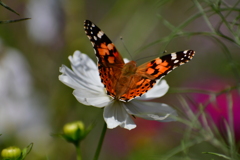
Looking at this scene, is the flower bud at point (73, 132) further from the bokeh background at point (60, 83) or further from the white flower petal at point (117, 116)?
the bokeh background at point (60, 83)

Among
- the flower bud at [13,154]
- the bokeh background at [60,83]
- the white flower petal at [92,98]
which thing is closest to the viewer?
the flower bud at [13,154]

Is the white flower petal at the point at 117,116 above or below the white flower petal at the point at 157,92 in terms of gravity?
above

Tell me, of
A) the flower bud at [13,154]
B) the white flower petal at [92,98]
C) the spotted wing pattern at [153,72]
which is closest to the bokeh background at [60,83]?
the spotted wing pattern at [153,72]

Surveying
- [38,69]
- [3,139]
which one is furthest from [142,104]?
[38,69]

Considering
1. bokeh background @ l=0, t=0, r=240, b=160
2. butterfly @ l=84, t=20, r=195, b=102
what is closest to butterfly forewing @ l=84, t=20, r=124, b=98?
butterfly @ l=84, t=20, r=195, b=102

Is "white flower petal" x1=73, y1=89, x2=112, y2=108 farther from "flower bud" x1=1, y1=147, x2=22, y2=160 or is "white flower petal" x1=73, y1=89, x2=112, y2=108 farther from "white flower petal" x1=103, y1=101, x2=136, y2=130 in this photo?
"flower bud" x1=1, y1=147, x2=22, y2=160

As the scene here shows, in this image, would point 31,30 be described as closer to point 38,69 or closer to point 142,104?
point 38,69
